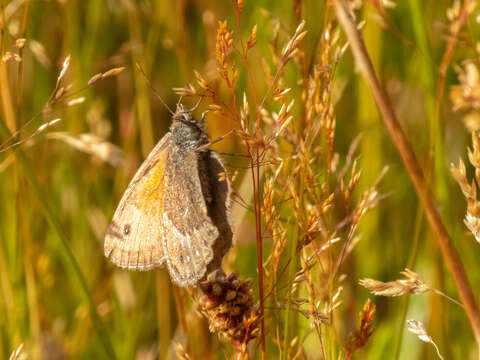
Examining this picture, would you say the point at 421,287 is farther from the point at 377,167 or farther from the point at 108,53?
the point at 108,53

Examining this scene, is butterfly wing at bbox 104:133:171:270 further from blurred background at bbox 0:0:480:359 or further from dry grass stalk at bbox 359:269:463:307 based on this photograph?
dry grass stalk at bbox 359:269:463:307

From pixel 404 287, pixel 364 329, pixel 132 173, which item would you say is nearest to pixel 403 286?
pixel 404 287

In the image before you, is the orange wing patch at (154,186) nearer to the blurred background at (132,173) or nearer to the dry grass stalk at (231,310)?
the blurred background at (132,173)

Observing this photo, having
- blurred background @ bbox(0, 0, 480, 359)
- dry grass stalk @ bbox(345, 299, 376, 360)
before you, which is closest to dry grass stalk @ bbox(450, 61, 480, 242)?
blurred background @ bbox(0, 0, 480, 359)

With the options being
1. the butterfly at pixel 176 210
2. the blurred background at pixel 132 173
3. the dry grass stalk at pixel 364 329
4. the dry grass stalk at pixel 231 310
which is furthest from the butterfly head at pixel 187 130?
the dry grass stalk at pixel 364 329

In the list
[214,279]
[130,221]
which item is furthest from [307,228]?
[130,221]

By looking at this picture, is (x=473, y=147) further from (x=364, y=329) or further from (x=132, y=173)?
(x=132, y=173)
